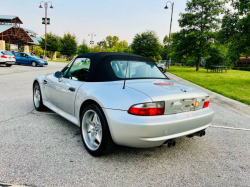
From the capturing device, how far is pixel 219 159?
2.89m

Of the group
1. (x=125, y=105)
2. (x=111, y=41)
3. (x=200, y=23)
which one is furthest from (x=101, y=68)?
(x=111, y=41)

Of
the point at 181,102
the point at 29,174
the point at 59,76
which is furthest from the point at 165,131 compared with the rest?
the point at 59,76

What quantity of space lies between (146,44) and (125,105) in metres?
47.0

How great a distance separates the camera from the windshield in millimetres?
3203

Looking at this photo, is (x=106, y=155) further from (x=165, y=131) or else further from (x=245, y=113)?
(x=245, y=113)

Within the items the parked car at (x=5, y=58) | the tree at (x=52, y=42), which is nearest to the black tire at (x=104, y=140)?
the parked car at (x=5, y=58)

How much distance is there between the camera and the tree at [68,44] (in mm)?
51812

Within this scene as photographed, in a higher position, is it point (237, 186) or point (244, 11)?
point (244, 11)

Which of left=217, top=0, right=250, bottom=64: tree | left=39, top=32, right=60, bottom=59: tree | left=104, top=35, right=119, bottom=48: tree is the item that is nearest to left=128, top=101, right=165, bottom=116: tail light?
left=217, top=0, right=250, bottom=64: tree

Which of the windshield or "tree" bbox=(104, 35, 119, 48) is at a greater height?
"tree" bbox=(104, 35, 119, 48)

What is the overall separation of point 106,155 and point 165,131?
0.97m

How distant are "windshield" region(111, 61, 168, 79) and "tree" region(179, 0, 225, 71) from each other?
26.0m

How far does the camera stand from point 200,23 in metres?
28.1

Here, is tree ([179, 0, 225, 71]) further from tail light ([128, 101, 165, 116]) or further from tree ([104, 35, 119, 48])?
tree ([104, 35, 119, 48])
